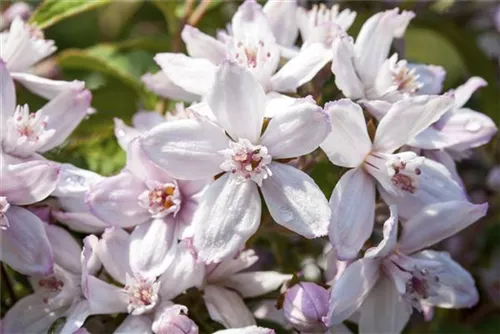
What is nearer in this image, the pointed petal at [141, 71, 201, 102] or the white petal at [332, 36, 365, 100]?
the white petal at [332, 36, 365, 100]

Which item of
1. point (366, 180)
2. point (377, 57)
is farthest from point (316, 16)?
point (366, 180)

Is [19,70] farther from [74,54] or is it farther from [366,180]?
[366,180]

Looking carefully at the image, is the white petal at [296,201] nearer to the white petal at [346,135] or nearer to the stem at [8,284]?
the white petal at [346,135]

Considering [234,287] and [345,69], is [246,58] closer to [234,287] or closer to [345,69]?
[345,69]

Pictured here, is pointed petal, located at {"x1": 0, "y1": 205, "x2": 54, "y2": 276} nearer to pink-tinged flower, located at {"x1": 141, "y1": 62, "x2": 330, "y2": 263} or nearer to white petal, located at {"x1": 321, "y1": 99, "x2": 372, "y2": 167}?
pink-tinged flower, located at {"x1": 141, "y1": 62, "x2": 330, "y2": 263}

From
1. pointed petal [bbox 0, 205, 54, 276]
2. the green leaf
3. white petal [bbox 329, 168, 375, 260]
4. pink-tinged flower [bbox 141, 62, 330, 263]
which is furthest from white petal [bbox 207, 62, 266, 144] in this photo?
the green leaf

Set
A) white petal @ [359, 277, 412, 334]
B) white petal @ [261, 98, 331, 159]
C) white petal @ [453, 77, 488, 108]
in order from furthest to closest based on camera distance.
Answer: white petal @ [453, 77, 488, 108] → white petal @ [359, 277, 412, 334] → white petal @ [261, 98, 331, 159]

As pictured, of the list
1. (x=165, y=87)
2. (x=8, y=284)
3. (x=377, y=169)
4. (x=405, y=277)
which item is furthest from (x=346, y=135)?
(x=8, y=284)
